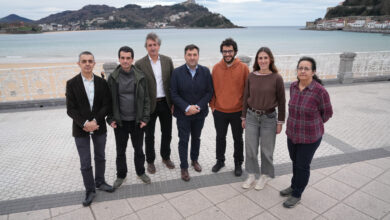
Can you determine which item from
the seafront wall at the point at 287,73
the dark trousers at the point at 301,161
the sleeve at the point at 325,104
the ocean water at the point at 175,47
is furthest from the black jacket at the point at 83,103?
the ocean water at the point at 175,47

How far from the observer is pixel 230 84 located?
3.26 m

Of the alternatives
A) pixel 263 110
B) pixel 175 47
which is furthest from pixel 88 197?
pixel 175 47

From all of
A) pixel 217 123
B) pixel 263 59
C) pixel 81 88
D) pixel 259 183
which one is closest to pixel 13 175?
pixel 81 88

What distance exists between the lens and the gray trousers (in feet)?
10.1

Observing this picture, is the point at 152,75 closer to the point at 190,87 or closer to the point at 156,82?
the point at 156,82

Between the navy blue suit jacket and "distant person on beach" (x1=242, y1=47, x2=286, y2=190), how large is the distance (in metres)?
0.55

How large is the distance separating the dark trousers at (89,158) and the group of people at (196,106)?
0.04 ft

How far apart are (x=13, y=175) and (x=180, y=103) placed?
9.07 feet

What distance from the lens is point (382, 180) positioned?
3438 millimetres

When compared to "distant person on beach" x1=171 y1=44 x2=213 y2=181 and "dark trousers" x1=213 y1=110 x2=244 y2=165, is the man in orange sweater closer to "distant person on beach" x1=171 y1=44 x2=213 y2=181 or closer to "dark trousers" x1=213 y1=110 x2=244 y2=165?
"dark trousers" x1=213 y1=110 x2=244 y2=165

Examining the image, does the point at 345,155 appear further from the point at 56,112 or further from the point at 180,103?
the point at 56,112

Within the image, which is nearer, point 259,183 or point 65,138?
point 259,183

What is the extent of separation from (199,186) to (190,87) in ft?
4.37

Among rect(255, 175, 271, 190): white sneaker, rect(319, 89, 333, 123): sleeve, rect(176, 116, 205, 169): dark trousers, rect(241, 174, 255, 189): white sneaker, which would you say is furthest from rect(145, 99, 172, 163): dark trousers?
rect(319, 89, 333, 123): sleeve
